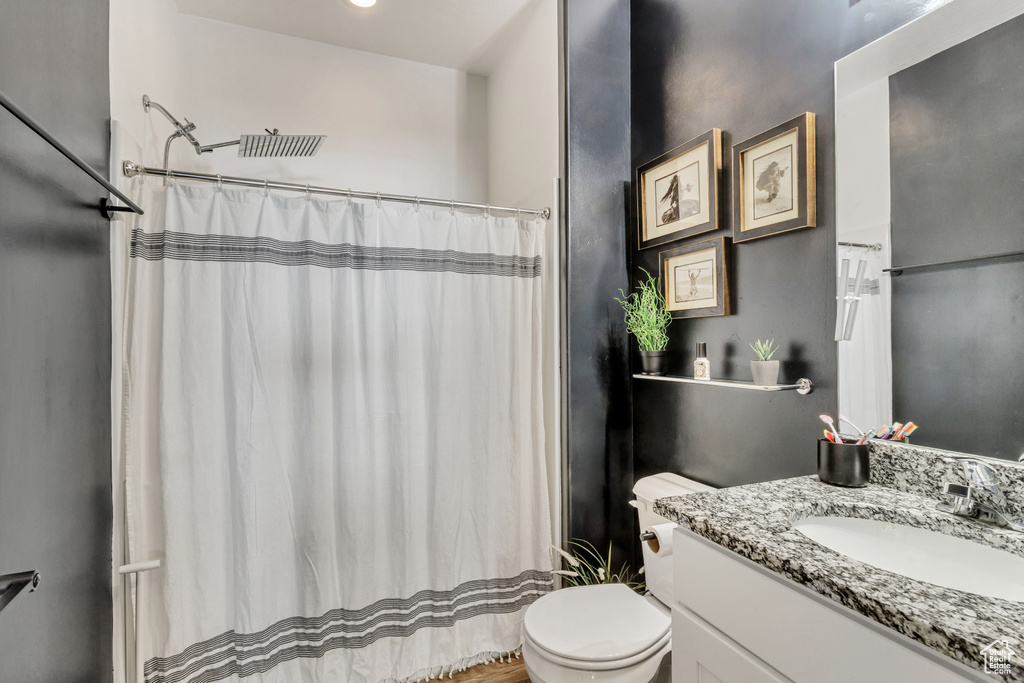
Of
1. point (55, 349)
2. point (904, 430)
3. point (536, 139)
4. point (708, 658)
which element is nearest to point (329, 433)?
point (55, 349)

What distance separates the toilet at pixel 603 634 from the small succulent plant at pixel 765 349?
54 cm

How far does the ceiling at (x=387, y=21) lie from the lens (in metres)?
1.99

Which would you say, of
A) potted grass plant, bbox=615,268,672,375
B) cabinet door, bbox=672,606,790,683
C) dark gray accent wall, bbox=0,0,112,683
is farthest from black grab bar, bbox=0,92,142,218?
potted grass plant, bbox=615,268,672,375

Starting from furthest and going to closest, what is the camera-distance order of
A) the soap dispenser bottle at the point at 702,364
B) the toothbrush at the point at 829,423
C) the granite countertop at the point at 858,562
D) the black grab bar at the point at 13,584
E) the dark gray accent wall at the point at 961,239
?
the soap dispenser bottle at the point at 702,364 < the toothbrush at the point at 829,423 < the dark gray accent wall at the point at 961,239 < the black grab bar at the point at 13,584 < the granite countertop at the point at 858,562

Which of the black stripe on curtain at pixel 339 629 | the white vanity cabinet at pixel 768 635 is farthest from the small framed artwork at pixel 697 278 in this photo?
the black stripe on curtain at pixel 339 629

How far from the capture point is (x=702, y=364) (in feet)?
5.08

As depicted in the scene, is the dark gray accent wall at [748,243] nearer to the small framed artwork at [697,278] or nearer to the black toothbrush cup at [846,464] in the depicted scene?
the small framed artwork at [697,278]

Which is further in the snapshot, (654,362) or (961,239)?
(654,362)

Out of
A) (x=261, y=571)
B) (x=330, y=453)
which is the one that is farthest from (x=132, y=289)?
(x=261, y=571)

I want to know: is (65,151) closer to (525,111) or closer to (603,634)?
(603,634)

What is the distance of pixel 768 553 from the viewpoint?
2.50ft

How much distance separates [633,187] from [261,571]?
1.94 metres

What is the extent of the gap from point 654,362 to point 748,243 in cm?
50

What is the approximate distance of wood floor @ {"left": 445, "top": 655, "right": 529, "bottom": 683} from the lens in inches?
67.4
